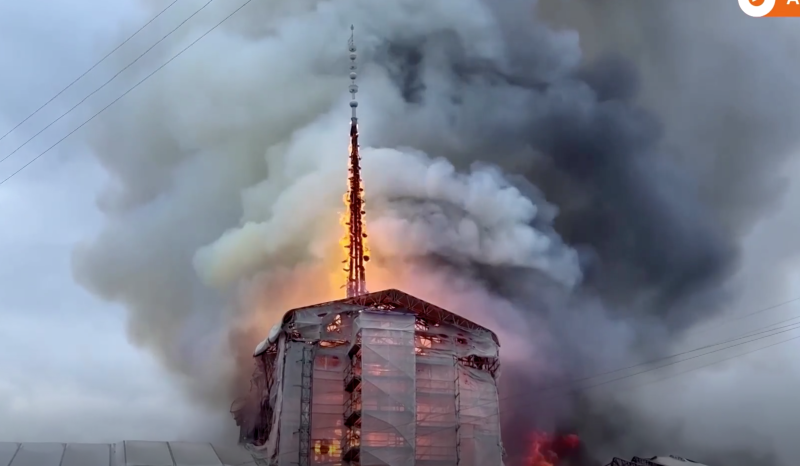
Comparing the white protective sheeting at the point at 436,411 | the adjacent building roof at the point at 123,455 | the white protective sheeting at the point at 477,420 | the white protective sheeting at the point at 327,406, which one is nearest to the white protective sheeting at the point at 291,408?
the white protective sheeting at the point at 327,406

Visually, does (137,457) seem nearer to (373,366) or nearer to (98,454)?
(98,454)

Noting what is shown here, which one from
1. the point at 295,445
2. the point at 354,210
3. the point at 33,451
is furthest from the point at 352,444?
the point at 354,210

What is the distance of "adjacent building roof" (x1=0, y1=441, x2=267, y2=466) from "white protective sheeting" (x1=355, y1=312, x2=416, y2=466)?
10.6m

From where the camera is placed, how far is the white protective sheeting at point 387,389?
54.6 metres

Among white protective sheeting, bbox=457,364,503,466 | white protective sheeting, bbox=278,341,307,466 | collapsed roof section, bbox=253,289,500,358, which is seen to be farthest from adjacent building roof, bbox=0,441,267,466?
white protective sheeting, bbox=457,364,503,466

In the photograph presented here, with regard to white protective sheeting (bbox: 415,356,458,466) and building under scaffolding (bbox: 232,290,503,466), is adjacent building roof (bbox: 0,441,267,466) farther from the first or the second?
white protective sheeting (bbox: 415,356,458,466)

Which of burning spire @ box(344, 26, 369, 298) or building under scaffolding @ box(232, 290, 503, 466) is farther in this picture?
burning spire @ box(344, 26, 369, 298)

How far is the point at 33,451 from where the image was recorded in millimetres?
55250

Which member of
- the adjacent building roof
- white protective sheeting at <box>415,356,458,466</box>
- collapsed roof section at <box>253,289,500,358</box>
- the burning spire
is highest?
the burning spire

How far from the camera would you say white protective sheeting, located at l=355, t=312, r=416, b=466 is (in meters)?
54.6

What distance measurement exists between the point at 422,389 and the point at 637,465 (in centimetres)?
2260

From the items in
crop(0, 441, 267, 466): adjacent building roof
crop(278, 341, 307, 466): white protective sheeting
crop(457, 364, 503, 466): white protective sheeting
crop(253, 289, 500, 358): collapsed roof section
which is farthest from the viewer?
crop(457, 364, 503, 466): white protective sheeting

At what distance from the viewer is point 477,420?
61812mm

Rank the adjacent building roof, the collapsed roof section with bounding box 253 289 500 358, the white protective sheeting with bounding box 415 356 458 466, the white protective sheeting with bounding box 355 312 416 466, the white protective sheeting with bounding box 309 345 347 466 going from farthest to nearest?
the collapsed roof section with bounding box 253 289 500 358, the white protective sheeting with bounding box 415 356 458 466, the white protective sheeting with bounding box 309 345 347 466, the white protective sheeting with bounding box 355 312 416 466, the adjacent building roof
